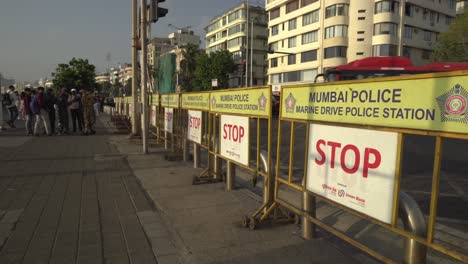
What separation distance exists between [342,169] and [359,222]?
162 centimetres

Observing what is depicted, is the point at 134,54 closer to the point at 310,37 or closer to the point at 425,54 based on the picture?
the point at 310,37

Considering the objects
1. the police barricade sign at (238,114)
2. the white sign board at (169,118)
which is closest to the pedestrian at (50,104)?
the white sign board at (169,118)

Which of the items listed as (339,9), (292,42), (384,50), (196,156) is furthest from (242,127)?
(292,42)

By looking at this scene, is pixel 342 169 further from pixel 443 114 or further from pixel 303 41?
pixel 303 41

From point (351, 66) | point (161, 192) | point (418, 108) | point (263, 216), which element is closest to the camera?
point (418, 108)

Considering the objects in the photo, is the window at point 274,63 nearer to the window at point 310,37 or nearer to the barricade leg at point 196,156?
the window at point 310,37

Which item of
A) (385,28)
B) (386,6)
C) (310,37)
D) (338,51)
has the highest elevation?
(386,6)

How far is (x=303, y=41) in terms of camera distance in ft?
164

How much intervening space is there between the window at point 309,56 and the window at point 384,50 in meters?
7.75

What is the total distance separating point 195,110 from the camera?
731 cm

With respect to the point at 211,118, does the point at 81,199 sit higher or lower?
lower

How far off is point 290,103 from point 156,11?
6.13m

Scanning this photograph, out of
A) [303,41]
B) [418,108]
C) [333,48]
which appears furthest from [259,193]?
[303,41]

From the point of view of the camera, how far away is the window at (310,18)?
47.8 m
